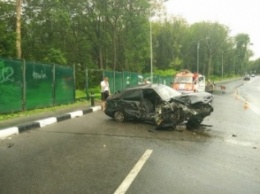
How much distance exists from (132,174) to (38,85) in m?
11.5

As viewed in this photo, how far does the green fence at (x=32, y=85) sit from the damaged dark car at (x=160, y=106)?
13.1ft

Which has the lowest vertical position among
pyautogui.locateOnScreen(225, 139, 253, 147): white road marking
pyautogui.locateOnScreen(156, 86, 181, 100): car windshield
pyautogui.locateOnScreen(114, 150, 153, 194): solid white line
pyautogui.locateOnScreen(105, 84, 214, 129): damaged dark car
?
pyautogui.locateOnScreen(225, 139, 253, 147): white road marking

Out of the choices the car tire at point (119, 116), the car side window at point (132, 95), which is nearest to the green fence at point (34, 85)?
the car tire at point (119, 116)

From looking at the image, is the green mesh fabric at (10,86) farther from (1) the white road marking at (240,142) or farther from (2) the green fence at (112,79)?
(1) the white road marking at (240,142)

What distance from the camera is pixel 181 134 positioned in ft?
32.5

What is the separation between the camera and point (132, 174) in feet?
19.0

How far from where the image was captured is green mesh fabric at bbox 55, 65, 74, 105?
A: 18.5m

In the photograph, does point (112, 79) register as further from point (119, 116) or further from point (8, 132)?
point (8, 132)

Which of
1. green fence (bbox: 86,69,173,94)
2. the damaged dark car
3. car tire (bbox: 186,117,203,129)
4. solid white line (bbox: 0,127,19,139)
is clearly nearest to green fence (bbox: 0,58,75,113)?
green fence (bbox: 86,69,173,94)

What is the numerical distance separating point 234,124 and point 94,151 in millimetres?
6357

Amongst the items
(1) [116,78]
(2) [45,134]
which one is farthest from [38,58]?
(2) [45,134]

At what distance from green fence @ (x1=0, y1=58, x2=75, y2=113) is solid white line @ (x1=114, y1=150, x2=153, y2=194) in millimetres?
8121

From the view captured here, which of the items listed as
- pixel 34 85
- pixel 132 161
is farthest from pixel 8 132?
pixel 34 85

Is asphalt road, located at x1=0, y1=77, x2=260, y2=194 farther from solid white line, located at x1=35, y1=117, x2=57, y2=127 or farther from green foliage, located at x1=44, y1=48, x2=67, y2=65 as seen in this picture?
green foliage, located at x1=44, y1=48, x2=67, y2=65
